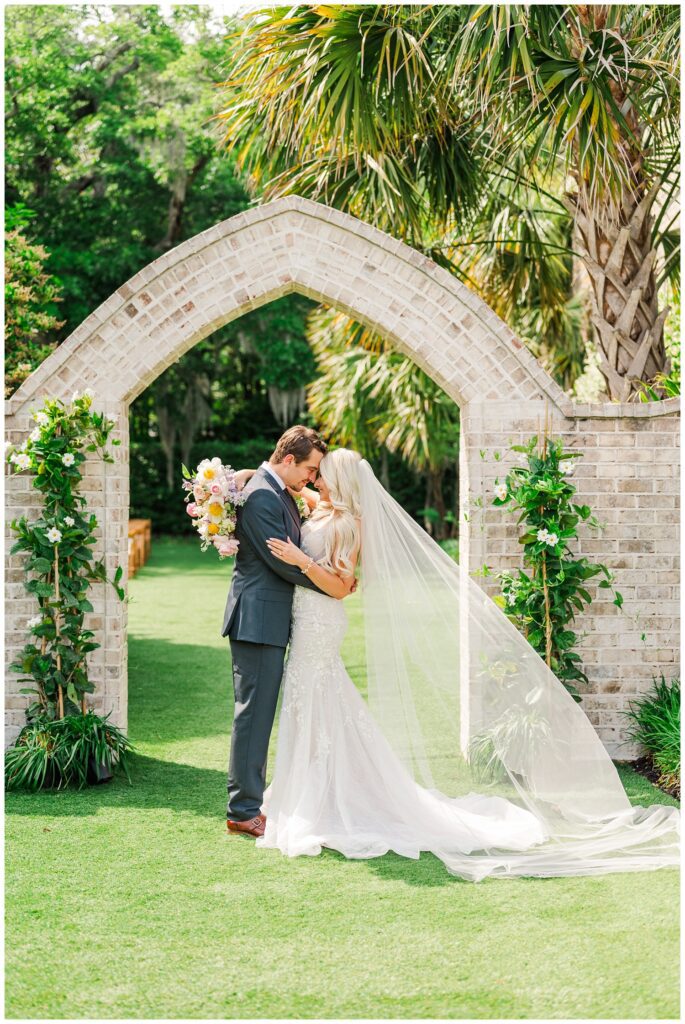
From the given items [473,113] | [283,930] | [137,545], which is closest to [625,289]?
[473,113]

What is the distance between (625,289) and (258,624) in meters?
3.66

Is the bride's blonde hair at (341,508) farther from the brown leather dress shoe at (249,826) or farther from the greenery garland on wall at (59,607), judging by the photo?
the greenery garland on wall at (59,607)

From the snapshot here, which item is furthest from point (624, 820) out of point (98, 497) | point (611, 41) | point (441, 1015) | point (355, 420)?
point (355, 420)

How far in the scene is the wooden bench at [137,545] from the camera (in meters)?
14.9

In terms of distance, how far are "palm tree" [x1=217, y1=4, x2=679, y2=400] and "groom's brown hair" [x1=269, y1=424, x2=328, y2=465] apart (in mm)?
2304

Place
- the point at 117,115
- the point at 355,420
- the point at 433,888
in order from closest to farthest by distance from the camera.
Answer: the point at 433,888 → the point at 355,420 → the point at 117,115

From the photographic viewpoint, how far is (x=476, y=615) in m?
5.13

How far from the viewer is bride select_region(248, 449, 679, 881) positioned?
4676 mm

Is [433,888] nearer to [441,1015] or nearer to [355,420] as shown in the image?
[441,1015]

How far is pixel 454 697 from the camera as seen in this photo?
4961mm

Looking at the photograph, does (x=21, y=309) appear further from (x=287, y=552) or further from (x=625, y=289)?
(x=625, y=289)

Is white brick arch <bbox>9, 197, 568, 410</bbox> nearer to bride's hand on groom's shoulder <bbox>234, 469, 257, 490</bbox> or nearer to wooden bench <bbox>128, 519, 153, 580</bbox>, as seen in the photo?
bride's hand on groom's shoulder <bbox>234, 469, 257, 490</bbox>

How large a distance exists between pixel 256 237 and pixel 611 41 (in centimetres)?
246

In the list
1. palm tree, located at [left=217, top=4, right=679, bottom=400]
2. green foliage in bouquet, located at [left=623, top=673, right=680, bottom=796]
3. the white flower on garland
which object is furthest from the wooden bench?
green foliage in bouquet, located at [left=623, top=673, right=680, bottom=796]
